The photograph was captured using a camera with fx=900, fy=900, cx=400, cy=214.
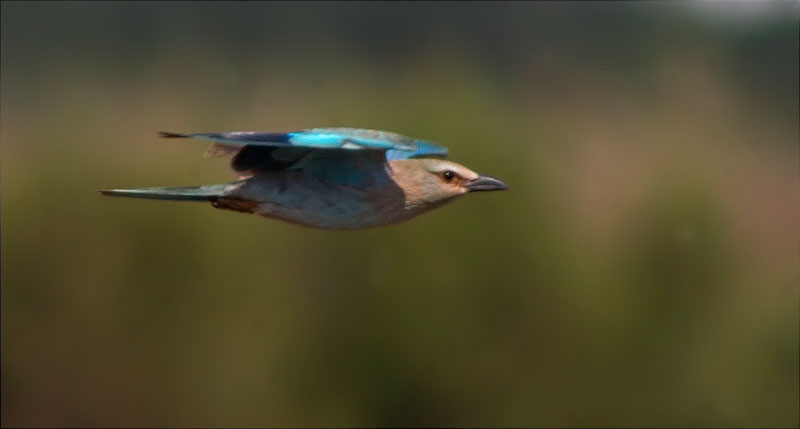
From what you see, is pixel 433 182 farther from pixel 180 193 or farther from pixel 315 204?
pixel 180 193

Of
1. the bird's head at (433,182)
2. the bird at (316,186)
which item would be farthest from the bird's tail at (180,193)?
the bird's head at (433,182)

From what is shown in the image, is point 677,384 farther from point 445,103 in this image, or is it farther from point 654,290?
point 445,103

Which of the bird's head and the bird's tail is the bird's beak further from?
the bird's tail

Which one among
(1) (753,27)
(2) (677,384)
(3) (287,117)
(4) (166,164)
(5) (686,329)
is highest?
(1) (753,27)

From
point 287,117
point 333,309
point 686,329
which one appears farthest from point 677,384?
point 287,117

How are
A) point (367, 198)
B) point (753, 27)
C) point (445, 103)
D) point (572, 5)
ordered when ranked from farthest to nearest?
point (572, 5) → point (445, 103) → point (753, 27) → point (367, 198)

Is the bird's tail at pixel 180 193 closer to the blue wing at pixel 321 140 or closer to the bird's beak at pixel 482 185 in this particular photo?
the blue wing at pixel 321 140

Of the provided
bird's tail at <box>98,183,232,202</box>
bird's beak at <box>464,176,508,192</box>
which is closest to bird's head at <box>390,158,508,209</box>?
bird's beak at <box>464,176,508,192</box>
